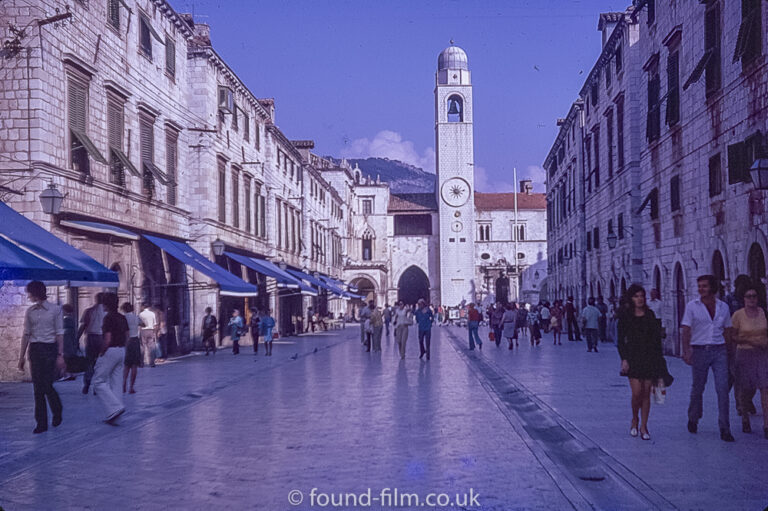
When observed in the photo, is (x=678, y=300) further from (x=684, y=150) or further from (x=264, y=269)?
(x=264, y=269)

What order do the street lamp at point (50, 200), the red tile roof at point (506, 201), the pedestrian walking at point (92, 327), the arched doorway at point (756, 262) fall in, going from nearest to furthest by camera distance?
1. the pedestrian walking at point (92, 327)
2. the street lamp at point (50, 200)
3. the arched doorway at point (756, 262)
4. the red tile roof at point (506, 201)

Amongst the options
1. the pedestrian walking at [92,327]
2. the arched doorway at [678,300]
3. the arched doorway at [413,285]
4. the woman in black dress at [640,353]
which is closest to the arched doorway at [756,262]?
the arched doorway at [678,300]

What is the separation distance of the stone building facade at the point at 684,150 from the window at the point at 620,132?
0.20 meters

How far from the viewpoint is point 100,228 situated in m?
18.7

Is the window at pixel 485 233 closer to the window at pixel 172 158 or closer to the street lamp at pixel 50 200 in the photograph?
the window at pixel 172 158

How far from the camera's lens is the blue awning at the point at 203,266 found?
22866 millimetres

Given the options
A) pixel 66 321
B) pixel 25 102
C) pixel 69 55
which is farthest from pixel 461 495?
pixel 69 55

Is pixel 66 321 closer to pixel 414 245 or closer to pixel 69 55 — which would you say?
pixel 69 55

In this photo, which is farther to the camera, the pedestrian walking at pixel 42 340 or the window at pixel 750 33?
the window at pixel 750 33

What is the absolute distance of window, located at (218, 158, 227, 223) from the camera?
96.3 feet

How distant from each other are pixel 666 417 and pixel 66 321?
10595mm

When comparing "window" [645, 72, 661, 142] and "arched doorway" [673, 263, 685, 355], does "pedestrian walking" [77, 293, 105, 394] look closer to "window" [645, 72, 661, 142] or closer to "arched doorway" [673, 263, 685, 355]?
"arched doorway" [673, 263, 685, 355]

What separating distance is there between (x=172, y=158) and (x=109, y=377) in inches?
612

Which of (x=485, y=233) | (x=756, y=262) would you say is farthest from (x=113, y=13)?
(x=485, y=233)
